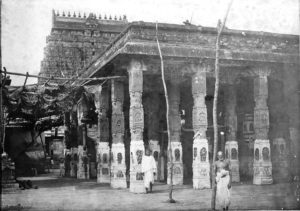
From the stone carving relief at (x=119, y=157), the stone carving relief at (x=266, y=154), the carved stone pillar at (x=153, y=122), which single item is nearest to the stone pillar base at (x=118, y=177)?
the stone carving relief at (x=119, y=157)

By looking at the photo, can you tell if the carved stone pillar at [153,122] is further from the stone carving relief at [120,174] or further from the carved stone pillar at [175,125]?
the stone carving relief at [120,174]

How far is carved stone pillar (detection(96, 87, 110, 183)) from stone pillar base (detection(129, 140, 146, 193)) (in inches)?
167

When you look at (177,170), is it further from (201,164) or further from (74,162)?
(74,162)

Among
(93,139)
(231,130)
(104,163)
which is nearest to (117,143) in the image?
(104,163)

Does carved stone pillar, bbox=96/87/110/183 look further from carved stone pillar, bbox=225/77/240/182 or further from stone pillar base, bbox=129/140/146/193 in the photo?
carved stone pillar, bbox=225/77/240/182

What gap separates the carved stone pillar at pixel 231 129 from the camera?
19.1 m

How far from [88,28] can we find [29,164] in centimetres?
1525

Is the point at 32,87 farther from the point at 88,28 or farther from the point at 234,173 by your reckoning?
the point at 88,28

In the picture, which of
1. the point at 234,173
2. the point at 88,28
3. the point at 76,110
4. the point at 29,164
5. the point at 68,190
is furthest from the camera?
the point at 88,28

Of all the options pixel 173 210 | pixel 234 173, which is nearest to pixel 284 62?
pixel 234 173

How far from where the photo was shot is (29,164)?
1118 inches

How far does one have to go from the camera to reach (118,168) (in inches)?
679

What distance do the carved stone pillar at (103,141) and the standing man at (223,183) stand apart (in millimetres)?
9618

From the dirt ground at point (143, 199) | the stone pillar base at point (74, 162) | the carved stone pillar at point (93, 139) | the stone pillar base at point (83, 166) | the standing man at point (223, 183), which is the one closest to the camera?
the standing man at point (223, 183)
